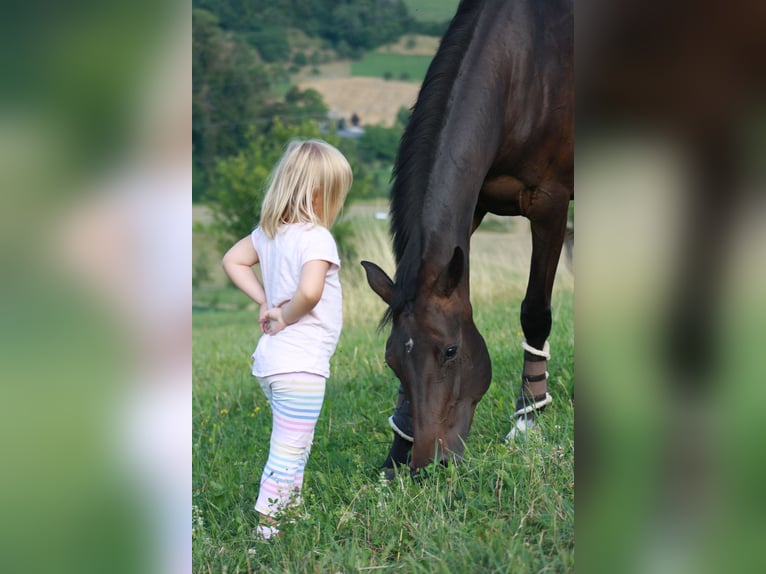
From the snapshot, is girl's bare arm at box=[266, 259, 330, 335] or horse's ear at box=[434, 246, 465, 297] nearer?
girl's bare arm at box=[266, 259, 330, 335]

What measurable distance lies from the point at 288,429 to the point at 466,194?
1132 mm

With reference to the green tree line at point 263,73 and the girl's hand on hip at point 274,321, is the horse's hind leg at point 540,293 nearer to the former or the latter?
the girl's hand on hip at point 274,321

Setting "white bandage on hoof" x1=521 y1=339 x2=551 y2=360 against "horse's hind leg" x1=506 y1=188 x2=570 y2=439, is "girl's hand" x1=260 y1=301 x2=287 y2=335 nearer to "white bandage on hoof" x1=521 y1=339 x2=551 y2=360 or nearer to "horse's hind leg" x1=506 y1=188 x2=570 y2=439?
"horse's hind leg" x1=506 y1=188 x2=570 y2=439

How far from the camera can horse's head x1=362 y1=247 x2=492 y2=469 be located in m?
2.97

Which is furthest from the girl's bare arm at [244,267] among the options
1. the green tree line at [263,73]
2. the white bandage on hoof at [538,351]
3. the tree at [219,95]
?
the tree at [219,95]

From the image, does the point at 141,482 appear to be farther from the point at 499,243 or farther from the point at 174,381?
the point at 499,243

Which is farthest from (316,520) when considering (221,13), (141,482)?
(221,13)

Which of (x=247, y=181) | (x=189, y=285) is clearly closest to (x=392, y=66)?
(x=247, y=181)

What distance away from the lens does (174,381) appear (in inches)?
52.7

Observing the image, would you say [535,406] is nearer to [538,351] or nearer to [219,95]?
[538,351]

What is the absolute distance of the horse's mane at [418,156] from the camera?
301 cm

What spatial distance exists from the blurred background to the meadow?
0.73 metres

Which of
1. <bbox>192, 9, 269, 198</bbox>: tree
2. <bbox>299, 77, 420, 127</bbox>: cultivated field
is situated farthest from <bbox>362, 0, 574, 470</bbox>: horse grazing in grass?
<bbox>299, 77, 420, 127</bbox>: cultivated field

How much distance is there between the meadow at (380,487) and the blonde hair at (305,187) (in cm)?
103
